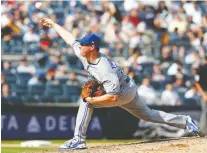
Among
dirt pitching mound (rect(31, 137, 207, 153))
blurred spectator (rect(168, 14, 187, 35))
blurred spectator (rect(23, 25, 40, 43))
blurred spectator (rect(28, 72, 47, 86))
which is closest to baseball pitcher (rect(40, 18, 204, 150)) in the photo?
dirt pitching mound (rect(31, 137, 207, 153))

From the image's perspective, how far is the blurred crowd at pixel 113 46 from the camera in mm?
17031

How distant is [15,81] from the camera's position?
1686cm

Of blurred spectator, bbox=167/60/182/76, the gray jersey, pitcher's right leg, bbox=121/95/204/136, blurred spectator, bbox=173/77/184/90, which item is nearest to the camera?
the gray jersey

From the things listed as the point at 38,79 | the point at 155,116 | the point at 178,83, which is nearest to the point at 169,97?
the point at 178,83

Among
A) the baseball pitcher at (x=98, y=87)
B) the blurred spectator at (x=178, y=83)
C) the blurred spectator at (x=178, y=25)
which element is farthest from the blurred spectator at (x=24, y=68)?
the baseball pitcher at (x=98, y=87)

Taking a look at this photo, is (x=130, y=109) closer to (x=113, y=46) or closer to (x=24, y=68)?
(x=24, y=68)

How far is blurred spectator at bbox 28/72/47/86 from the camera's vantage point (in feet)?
55.3

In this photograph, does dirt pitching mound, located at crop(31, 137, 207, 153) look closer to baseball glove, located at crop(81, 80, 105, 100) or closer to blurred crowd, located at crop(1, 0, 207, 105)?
baseball glove, located at crop(81, 80, 105, 100)

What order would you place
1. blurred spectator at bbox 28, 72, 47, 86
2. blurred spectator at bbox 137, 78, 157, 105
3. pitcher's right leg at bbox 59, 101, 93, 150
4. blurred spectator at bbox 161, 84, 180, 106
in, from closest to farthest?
pitcher's right leg at bbox 59, 101, 93, 150, blurred spectator at bbox 28, 72, 47, 86, blurred spectator at bbox 137, 78, 157, 105, blurred spectator at bbox 161, 84, 180, 106

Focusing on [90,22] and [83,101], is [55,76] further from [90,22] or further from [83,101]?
[83,101]

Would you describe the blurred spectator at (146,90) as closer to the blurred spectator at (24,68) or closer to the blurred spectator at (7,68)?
the blurred spectator at (24,68)

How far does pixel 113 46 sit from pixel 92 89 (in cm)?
1067

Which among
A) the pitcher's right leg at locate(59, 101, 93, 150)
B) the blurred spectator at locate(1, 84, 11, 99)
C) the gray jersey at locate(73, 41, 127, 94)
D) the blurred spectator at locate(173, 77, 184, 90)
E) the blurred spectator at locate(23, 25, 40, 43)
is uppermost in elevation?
the gray jersey at locate(73, 41, 127, 94)

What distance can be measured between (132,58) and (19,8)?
3.67 meters
